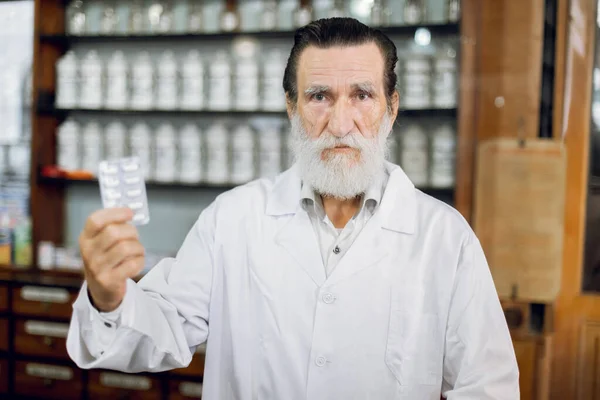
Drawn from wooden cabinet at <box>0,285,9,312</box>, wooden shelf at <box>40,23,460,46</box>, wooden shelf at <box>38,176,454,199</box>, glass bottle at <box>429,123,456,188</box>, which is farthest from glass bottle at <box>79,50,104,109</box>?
glass bottle at <box>429,123,456,188</box>

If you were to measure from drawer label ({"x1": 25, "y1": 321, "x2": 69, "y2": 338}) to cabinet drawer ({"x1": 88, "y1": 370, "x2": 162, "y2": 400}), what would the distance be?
231 mm

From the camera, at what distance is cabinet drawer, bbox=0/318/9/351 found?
2662 millimetres

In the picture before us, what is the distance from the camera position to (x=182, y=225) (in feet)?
9.07

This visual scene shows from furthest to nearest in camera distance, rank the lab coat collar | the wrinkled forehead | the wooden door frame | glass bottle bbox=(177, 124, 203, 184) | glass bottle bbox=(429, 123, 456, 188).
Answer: glass bottle bbox=(177, 124, 203, 184)
glass bottle bbox=(429, 123, 456, 188)
the wooden door frame
the lab coat collar
the wrinkled forehead

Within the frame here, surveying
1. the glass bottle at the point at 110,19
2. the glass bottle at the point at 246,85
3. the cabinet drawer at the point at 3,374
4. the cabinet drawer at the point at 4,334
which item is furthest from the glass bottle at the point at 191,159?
the cabinet drawer at the point at 3,374

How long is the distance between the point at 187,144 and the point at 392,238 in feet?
5.26

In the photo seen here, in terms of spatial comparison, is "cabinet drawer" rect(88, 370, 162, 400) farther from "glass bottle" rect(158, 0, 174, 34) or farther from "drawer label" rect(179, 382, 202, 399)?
"glass bottle" rect(158, 0, 174, 34)

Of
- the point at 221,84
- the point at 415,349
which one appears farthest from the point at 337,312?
the point at 221,84

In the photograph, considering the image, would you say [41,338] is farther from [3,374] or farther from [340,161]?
[340,161]

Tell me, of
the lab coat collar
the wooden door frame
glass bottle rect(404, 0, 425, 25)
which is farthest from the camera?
glass bottle rect(404, 0, 425, 25)

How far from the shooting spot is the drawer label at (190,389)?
2.39 meters

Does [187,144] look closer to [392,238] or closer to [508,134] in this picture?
[508,134]

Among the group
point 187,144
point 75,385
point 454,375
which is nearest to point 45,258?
point 75,385

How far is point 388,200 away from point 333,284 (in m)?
0.22
